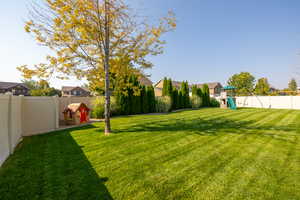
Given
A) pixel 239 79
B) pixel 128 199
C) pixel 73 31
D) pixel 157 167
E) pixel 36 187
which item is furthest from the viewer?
pixel 239 79

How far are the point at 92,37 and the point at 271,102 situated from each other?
22.0m

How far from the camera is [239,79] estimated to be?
39.6m

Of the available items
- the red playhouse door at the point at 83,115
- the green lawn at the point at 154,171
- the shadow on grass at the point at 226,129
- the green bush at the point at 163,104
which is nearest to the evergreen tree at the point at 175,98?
the green bush at the point at 163,104

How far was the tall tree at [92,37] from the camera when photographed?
4.77 metres

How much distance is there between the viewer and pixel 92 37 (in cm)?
528

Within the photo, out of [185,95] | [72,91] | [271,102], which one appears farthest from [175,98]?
[72,91]

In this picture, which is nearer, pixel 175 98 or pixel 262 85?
pixel 175 98

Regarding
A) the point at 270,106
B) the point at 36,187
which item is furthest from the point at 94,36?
the point at 270,106

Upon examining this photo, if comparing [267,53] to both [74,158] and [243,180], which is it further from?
[74,158]

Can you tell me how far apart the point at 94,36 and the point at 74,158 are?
4.49m

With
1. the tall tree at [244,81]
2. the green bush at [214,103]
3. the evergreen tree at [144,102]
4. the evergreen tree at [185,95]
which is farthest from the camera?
the tall tree at [244,81]

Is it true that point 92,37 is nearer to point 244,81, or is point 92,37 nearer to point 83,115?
point 83,115

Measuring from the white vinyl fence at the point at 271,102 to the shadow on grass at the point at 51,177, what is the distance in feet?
72.6

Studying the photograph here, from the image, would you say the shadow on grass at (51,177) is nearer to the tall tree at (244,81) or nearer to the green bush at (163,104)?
the green bush at (163,104)
